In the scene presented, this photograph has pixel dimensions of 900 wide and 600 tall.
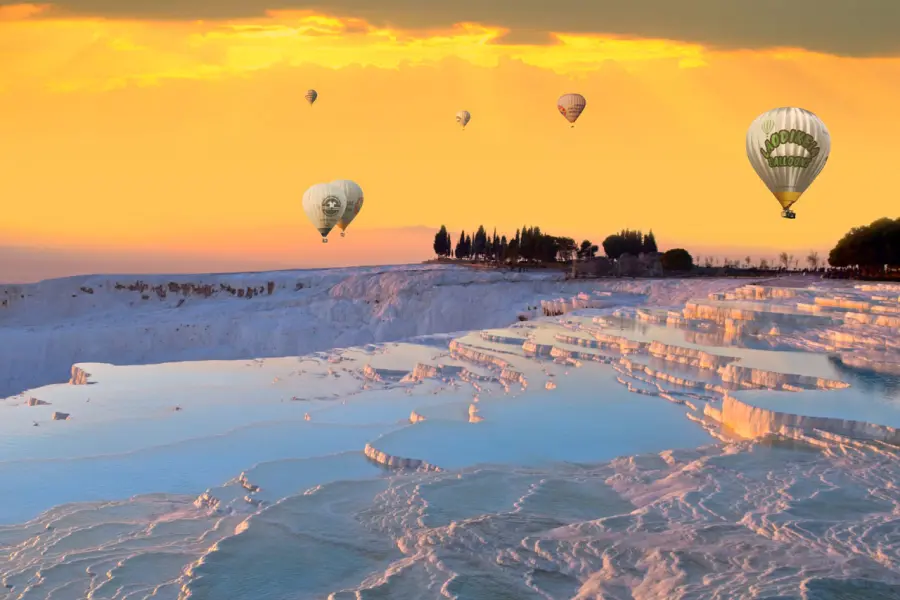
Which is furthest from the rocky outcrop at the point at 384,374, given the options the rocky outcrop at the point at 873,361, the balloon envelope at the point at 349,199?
the balloon envelope at the point at 349,199

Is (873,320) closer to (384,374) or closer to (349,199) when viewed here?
(384,374)

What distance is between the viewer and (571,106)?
160 feet

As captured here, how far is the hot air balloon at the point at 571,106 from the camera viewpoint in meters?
48.9

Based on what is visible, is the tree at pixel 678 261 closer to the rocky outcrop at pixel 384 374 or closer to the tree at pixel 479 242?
the tree at pixel 479 242

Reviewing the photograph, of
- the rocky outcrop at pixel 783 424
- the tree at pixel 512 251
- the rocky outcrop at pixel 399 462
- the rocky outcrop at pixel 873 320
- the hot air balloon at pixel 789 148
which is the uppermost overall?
the hot air balloon at pixel 789 148

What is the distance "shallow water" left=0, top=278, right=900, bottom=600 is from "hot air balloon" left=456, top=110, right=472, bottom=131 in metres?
44.3

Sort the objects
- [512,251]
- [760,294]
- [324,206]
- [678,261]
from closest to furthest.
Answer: [760,294], [324,206], [678,261], [512,251]

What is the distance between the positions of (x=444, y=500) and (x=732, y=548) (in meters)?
3.35

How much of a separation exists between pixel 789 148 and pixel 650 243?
55796 mm

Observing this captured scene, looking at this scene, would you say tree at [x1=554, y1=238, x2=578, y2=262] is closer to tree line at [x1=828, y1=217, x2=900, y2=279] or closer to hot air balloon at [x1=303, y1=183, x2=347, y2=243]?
tree line at [x1=828, y1=217, x2=900, y2=279]

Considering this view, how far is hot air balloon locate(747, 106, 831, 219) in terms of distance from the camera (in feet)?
101

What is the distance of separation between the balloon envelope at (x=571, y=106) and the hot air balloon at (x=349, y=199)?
12732 millimetres

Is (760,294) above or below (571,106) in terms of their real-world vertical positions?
below

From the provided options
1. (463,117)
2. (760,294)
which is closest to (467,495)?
(760,294)
